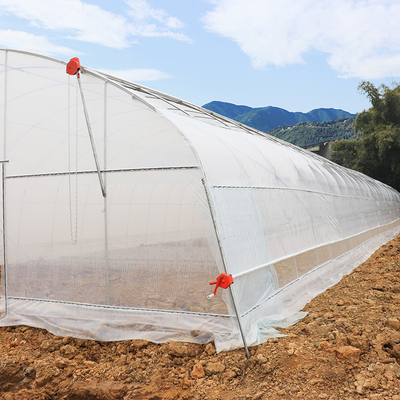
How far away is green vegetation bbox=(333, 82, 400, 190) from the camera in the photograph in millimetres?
23342

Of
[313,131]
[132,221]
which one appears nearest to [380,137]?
[132,221]

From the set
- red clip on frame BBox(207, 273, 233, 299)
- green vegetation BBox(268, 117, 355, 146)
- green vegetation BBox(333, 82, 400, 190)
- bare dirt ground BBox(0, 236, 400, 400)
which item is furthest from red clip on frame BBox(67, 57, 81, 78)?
green vegetation BBox(268, 117, 355, 146)

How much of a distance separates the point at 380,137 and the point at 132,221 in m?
21.3

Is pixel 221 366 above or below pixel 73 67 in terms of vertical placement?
below

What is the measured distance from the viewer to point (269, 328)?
197 inches

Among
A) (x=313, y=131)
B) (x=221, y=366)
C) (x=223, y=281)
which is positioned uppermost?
(x=313, y=131)

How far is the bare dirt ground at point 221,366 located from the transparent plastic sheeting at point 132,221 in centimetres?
27

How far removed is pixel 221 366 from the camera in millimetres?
4148

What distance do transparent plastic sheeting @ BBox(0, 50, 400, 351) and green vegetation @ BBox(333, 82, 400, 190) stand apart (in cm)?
1915

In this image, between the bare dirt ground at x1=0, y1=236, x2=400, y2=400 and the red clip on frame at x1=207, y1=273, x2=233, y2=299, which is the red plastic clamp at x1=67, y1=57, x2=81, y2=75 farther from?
the bare dirt ground at x1=0, y1=236, x2=400, y2=400

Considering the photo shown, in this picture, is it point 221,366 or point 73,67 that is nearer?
point 221,366

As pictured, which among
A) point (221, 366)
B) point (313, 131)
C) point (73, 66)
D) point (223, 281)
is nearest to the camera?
point (221, 366)

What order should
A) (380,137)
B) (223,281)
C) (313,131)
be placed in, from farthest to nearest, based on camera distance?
(313,131) → (380,137) → (223,281)

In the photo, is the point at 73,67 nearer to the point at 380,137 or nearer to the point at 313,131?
the point at 380,137
